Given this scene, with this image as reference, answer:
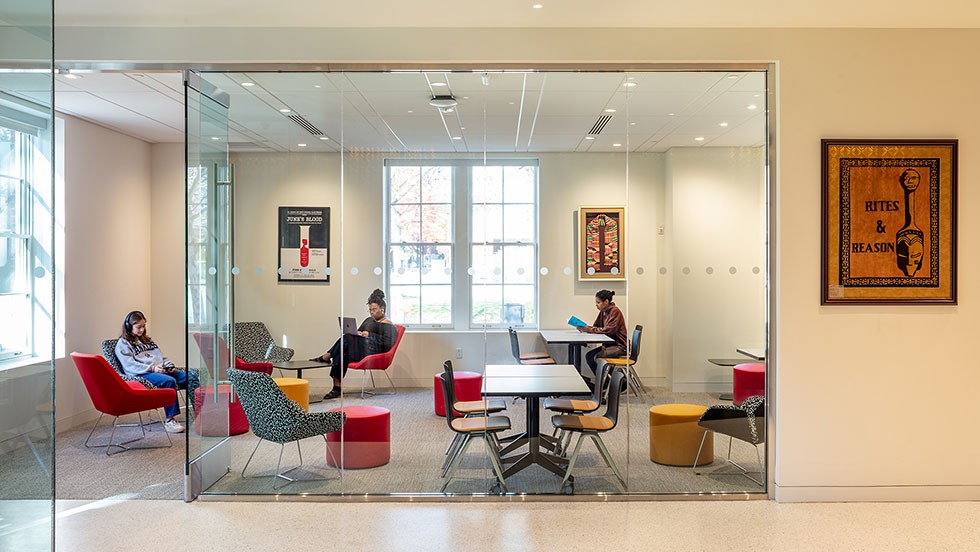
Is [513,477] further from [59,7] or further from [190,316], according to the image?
[59,7]

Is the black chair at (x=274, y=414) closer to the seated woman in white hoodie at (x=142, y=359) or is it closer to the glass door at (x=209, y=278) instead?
the glass door at (x=209, y=278)

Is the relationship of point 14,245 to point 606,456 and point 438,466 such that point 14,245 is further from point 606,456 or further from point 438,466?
point 606,456

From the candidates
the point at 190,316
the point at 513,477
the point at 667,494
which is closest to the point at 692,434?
the point at 667,494

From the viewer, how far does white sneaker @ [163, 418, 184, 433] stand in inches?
268

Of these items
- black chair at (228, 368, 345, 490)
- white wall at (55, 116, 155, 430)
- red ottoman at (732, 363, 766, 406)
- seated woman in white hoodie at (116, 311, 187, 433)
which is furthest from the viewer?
white wall at (55, 116, 155, 430)

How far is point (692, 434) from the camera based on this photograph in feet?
16.3

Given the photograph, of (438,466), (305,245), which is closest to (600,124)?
(305,245)

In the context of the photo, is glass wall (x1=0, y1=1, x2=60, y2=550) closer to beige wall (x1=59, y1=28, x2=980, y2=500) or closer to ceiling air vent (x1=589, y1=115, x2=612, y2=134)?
beige wall (x1=59, y1=28, x2=980, y2=500)

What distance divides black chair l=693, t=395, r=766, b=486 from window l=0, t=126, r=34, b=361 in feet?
12.8

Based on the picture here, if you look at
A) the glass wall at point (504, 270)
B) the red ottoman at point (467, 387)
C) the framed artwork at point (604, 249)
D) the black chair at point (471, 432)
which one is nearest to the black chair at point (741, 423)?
the glass wall at point (504, 270)

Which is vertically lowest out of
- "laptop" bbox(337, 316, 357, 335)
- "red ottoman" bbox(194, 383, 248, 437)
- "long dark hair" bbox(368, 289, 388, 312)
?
"red ottoman" bbox(194, 383, 248, 437)

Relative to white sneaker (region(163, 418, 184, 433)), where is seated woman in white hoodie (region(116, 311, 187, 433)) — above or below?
above

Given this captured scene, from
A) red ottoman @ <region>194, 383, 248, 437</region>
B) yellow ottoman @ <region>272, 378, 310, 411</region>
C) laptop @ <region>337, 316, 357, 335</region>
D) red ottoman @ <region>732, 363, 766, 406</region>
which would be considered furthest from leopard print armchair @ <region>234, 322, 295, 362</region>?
red ottoman @ <region>732, 363, 766, 406</region>

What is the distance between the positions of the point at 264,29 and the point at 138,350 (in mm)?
3530
